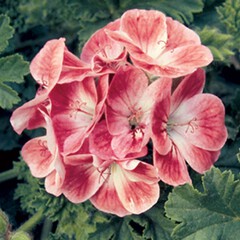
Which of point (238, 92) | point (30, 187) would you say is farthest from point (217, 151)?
point (30, 187)

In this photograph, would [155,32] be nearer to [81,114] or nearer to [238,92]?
[81,114]

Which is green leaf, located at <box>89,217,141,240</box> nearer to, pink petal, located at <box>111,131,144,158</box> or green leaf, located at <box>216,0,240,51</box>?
pink petal, located at <box>111,131,144,158</box>

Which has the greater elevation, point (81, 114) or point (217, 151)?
point (81, 114)

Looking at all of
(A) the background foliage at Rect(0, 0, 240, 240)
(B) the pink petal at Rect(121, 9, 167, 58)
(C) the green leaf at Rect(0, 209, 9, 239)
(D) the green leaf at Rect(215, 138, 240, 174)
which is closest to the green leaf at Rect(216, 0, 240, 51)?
(A) the background foliage at Rect(0, 0, 240, 240)

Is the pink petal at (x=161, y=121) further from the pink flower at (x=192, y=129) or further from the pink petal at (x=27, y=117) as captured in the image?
the pink petal at (x=27, y=117)

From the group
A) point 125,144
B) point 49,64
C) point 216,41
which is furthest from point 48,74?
point 216,41
